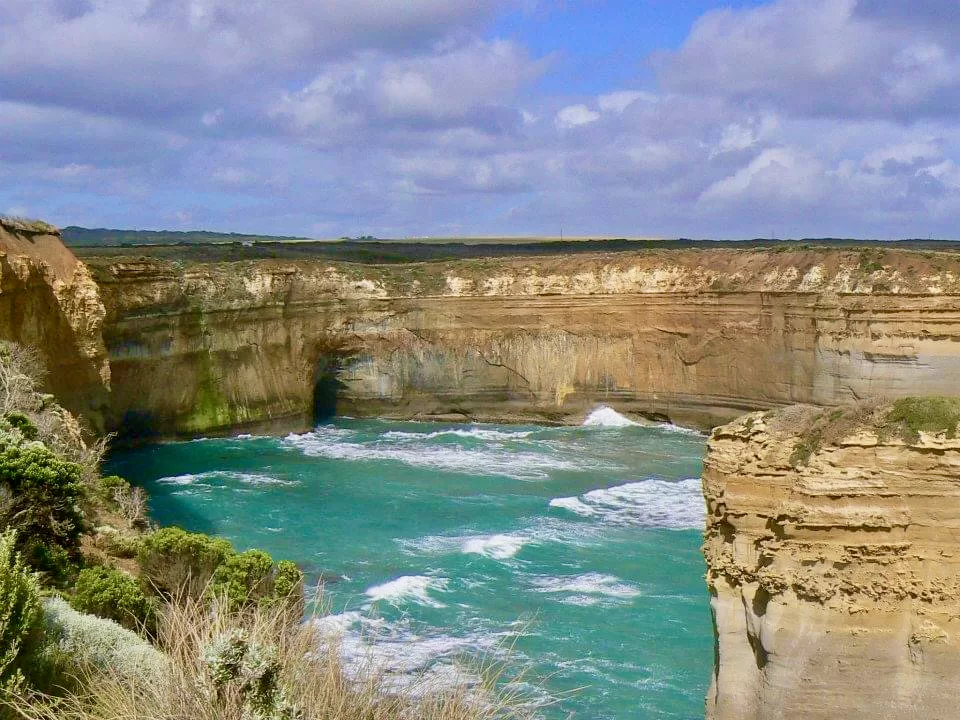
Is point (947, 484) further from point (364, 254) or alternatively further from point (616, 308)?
point (364, 254)

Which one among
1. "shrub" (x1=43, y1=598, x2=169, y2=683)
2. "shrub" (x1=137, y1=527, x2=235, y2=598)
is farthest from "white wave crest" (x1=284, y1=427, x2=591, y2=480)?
"shrub" (x1=43, y1=598, x2=169, y2=683)

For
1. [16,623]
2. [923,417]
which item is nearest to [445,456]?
[923,417]

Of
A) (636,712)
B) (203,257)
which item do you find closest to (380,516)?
(636,712)

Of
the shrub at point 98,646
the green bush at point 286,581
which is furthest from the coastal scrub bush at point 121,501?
→ the shrub at point 98,646

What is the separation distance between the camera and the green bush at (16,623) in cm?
895

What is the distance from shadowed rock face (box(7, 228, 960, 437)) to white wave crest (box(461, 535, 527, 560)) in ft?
46.3

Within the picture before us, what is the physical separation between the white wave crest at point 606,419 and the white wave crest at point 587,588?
20458mm

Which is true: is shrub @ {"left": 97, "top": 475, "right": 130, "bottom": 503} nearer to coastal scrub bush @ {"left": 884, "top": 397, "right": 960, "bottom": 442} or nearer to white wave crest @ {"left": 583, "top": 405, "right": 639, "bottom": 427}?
coastal scrub bush @ {"left": 884, "top": 397, "right": 960, "bottom": 442}

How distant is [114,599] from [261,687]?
19.2 ft

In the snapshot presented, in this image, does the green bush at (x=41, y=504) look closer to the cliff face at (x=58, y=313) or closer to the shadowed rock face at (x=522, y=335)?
the cliff face at (x=58, y=313)

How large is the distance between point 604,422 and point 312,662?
113 ft

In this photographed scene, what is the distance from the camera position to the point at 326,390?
44.8 meters

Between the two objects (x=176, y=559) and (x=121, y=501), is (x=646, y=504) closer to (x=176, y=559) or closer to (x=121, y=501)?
(x=121, y=501)

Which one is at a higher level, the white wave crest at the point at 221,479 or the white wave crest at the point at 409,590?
the white wave crest at the point at 409,590
